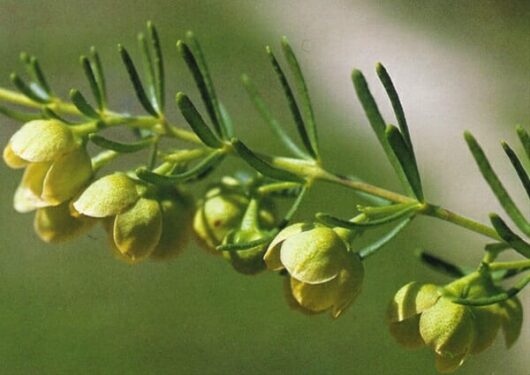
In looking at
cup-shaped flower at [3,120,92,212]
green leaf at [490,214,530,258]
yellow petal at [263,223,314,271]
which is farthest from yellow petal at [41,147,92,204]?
green leaf at [490,214,530,258]

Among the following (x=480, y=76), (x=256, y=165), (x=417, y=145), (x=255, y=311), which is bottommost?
(x=255, y=311)

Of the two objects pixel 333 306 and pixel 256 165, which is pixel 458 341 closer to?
pixel 333 306

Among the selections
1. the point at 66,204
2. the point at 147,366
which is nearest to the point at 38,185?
the point at 66,204

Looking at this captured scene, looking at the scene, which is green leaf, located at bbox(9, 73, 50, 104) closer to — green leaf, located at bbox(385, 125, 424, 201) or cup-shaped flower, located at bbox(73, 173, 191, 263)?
cup-shaped flower, located at bbox(73, 173, 191, 263)

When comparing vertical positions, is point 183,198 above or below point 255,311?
above

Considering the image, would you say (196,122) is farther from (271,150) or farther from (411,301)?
(271,150)

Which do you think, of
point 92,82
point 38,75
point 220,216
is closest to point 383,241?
point 220,216

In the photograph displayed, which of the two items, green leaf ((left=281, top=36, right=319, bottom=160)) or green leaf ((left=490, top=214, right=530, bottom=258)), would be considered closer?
green leaf ((left=490, top=214, right=530, bottom=258))
